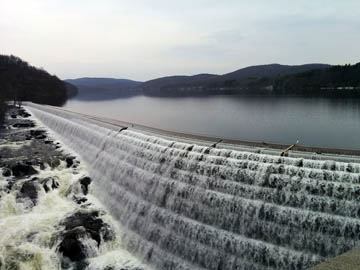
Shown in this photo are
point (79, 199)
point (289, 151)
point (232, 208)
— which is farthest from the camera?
point (79, 199)

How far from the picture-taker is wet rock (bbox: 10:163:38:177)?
18.7 metres

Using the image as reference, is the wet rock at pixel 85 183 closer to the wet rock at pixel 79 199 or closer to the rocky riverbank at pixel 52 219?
the rocky riverbank at pixel 52 219

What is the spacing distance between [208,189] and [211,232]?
1811mm

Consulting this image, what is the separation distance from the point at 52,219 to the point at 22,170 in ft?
22.5

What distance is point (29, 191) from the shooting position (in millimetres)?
16188

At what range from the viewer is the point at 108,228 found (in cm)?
1348

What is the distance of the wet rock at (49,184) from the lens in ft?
55.7

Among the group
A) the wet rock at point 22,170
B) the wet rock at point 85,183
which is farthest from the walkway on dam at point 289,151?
the wet rock at point 22,170

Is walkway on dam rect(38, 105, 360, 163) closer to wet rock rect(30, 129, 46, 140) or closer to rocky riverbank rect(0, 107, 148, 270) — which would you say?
rocky riverbank rect(0, 107, 148, 270)

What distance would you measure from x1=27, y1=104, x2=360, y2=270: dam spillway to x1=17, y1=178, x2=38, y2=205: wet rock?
4.38 m

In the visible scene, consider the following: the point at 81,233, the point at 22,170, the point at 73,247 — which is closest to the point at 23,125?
the point at 22,170

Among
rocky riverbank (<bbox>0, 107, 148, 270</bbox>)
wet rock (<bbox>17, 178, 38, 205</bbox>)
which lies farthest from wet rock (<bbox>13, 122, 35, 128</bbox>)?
wet rock (<bbox>17, 178, 38, 205</bbox>)

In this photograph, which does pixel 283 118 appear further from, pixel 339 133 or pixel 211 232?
pixel 211 232

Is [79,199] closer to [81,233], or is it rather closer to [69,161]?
[81,233]
